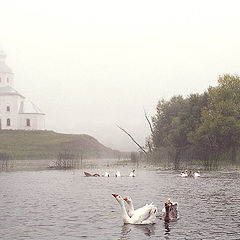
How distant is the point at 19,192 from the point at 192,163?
40316mm

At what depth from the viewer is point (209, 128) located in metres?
71.1

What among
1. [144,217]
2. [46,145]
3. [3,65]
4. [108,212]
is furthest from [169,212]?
[3,65]

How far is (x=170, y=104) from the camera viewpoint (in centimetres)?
9194

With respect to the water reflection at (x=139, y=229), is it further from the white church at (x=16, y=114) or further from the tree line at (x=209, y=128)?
the white church at (x=16, y=114)

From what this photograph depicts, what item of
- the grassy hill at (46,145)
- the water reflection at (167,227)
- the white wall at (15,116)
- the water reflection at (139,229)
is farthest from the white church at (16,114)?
the water reflection at (139,229)

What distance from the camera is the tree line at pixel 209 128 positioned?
6938 centimetres

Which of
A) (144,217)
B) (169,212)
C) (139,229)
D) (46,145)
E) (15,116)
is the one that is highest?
(15,116)

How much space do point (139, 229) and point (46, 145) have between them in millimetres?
105297

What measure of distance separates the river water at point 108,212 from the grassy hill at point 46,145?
219 feet

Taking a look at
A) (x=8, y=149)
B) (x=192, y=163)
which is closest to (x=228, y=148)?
(x=192, y=163)

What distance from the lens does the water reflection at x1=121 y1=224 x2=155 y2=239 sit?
19630 mm

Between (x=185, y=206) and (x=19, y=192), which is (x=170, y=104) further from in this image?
(x=185, y=206)

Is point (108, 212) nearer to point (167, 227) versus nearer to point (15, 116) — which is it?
point (167, 227)

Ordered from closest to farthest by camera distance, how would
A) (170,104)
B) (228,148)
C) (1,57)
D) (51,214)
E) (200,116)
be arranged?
(51,214) → (228,148) → (200,116) → (170,104) → (1,57)
